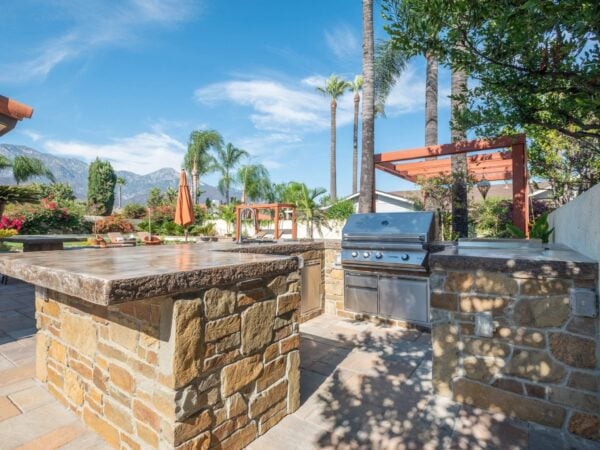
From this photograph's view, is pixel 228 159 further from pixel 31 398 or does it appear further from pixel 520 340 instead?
pixel 520 340

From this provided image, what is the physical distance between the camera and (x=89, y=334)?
2.14 m

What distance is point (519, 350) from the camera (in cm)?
240

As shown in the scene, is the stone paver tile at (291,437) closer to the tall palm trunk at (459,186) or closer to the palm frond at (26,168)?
the tall palm trunk at (459,186)

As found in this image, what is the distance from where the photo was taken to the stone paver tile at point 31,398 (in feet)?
7.84

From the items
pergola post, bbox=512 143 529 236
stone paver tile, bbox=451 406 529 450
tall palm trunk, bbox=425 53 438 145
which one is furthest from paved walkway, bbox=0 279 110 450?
tall palm trunk, bbox=425 53 438 145

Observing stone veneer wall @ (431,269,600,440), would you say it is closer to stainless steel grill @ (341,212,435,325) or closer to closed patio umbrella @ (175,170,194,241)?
stainless steel grill @ (341,212,435,325)

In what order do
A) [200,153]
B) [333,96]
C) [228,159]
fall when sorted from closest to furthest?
1. [333,96]
2. [200,153]
3. [228,159]

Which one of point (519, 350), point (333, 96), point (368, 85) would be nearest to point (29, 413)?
point (519, 350)

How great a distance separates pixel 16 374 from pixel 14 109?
2.56m

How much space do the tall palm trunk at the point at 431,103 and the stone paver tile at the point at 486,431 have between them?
8918 millimetres

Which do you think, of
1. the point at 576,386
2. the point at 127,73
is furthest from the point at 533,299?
the point at 127,73

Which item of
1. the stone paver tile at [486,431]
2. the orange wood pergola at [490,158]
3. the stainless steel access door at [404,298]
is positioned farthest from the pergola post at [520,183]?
the stone paver tile at [486,431]

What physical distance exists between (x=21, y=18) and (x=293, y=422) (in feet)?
52.4

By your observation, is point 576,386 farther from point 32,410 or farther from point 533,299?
point 32,410
